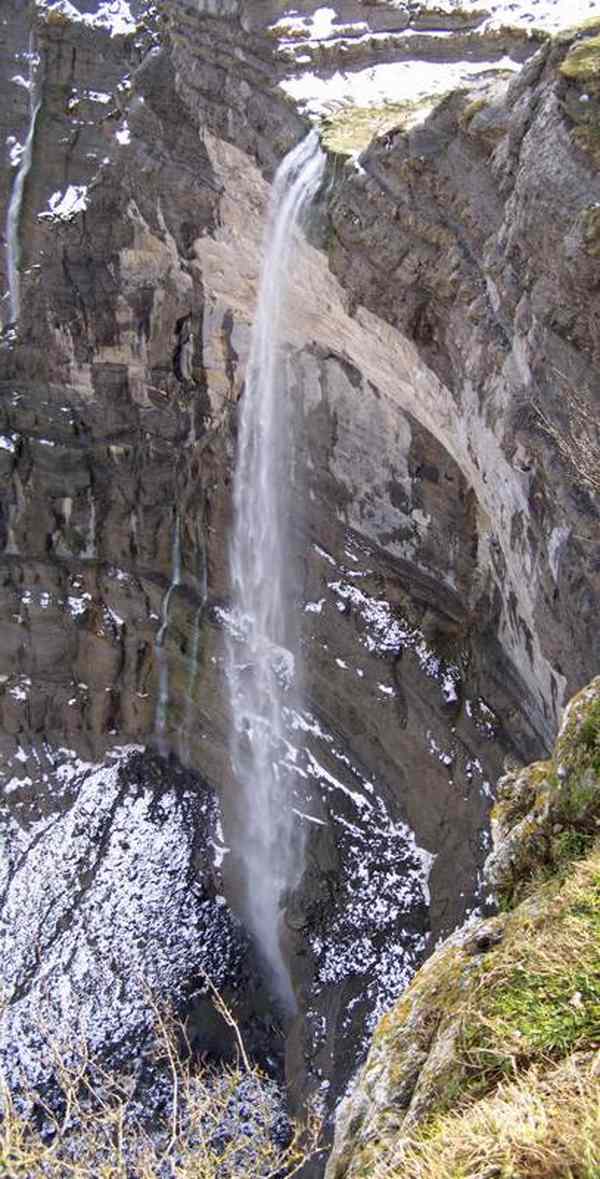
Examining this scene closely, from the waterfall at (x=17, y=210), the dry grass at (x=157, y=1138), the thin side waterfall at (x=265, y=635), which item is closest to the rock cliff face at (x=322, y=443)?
the waterfall at (x=17, y=210)

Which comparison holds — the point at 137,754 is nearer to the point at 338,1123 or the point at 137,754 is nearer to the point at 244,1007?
the point at 244,1007

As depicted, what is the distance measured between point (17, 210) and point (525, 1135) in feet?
82.6

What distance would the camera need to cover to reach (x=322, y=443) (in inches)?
768

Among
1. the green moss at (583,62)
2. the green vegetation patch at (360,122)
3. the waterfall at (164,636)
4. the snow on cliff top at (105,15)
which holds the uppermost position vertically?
the snow on cliff top at (105,15)

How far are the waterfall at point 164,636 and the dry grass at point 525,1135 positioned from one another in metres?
20.4

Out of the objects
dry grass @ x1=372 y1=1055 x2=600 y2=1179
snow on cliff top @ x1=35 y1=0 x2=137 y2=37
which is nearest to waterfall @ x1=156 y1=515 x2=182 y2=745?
snow on cliff top @ x1=35 y1=0 x2=137 y2=37

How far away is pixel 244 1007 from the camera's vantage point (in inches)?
799

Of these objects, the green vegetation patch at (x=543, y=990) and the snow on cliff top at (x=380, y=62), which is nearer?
the green vegetation patch at (x=543, y=990)

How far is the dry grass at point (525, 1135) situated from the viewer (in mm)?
3938

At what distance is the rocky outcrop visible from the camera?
165 inches

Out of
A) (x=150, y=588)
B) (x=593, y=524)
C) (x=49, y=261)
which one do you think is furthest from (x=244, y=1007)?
(x=49, y=261)

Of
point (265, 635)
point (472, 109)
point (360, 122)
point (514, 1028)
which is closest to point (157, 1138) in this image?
point (265, 635)

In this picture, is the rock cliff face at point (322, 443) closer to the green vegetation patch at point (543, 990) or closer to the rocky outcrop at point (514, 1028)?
the rocky outcrop at point (514, 1028)

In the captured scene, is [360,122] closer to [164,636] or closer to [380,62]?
[380,62]
